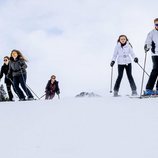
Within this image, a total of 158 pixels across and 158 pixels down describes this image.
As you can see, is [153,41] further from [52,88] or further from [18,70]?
[52,88]

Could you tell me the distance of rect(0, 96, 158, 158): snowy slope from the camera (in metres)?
6.14

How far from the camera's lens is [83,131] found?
727 cm

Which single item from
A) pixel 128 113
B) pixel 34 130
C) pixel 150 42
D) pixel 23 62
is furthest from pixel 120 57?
pixel 34 130

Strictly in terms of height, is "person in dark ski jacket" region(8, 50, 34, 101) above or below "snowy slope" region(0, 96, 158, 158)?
above

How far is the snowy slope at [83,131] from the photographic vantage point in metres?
6.14

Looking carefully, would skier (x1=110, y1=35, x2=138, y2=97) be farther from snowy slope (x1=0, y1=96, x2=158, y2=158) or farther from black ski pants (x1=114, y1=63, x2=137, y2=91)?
snowy slope (x1=0, y1=96, x2=158, y2=158)

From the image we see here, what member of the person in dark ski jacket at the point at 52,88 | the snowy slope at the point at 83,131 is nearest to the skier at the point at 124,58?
the snowy slope at the point at 83,131

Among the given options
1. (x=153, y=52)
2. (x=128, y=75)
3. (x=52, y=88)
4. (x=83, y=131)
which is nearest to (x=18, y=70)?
(x=52, y=88)

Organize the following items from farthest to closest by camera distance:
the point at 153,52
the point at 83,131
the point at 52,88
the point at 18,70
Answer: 1. the point at 52,88
2. the point at 18,70
3. the point at 153,52
4. the point at 83,131

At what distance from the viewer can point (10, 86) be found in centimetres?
1558

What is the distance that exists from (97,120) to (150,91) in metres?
3.56

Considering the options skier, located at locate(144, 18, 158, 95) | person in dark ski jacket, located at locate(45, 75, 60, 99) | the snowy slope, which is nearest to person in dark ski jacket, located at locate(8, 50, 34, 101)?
person in dark ski jacket, located at locate(45, 75, 60, 99)

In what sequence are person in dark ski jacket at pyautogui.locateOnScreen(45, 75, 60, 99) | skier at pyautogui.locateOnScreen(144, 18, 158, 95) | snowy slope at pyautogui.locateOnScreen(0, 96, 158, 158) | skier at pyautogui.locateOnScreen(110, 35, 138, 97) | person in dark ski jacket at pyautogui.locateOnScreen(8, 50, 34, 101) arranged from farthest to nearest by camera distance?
person in dark ski jacket at pyautogui.locateOnScreen(45, 75, 60, 99) → person in dark ski jacket at pyautogui.locateOnScreen(8, 50, 34, 101) → skier at pyautogui.locateOnScreen(110, 35, 138, 97) → skier at pyautogui.locateOnScreen(144, 18, 158, 95) → snowy slope at pyautogui.locateOnScreen(0, 96, 158, 158)

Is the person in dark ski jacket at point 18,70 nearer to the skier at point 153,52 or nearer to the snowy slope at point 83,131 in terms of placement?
the snowy slope at point 83,131
